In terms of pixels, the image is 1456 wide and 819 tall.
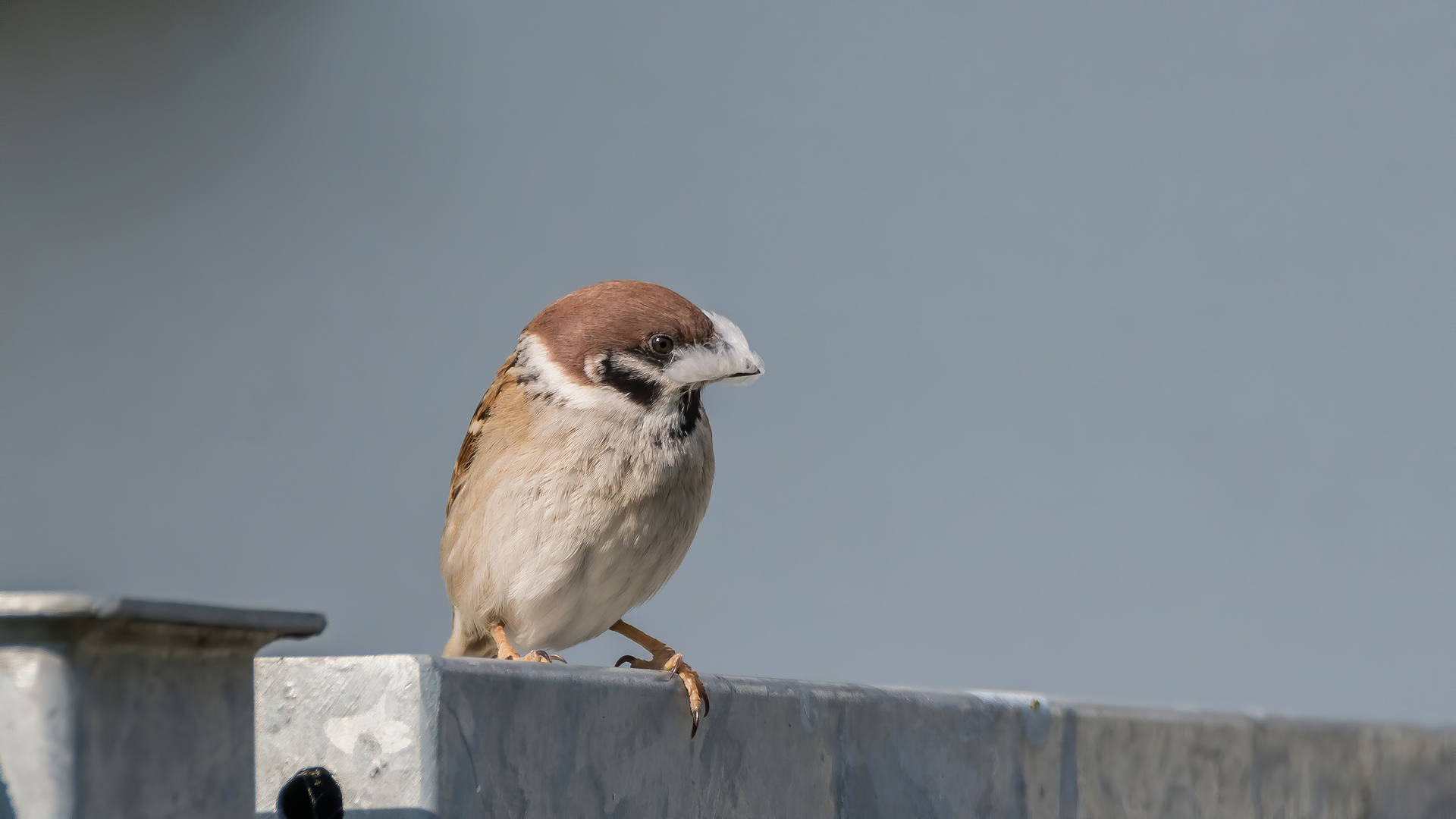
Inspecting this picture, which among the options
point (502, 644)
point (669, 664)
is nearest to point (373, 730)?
point (669, 664)

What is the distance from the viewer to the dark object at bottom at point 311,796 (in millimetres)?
913

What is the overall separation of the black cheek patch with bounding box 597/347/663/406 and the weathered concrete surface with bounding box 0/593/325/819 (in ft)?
3.00

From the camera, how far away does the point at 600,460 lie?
1608mm

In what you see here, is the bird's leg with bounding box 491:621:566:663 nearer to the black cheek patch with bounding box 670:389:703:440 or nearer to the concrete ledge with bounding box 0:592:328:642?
the black cheek patch with bounding box 670:389:703:440

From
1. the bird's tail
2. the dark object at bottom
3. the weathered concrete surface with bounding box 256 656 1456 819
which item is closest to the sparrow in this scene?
the bird's tail

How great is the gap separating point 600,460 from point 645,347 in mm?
154

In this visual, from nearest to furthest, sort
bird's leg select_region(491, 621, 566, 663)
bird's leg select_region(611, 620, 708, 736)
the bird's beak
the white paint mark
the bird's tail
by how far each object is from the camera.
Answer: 1. the white paint mark
2. bird's leg select_region(611, 620, 708, 736)
3. the bird's beak
4. bird's leg select_region(491, 621, 566, 663)
5. the bird's tail

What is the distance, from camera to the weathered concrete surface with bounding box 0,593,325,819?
641mm

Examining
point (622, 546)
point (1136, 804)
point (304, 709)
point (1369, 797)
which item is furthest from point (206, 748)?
point (1369, 797)

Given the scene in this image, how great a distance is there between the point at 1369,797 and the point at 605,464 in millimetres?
1469

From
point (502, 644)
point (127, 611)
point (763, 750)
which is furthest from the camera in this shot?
point (502, 644)

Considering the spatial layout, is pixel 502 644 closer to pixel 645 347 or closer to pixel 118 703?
pixel 645 347

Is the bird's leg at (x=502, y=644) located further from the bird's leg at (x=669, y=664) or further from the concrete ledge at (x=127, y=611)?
the concrete ledge at (x=127, y=611)

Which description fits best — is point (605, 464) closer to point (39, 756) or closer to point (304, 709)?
point (304, 709)
